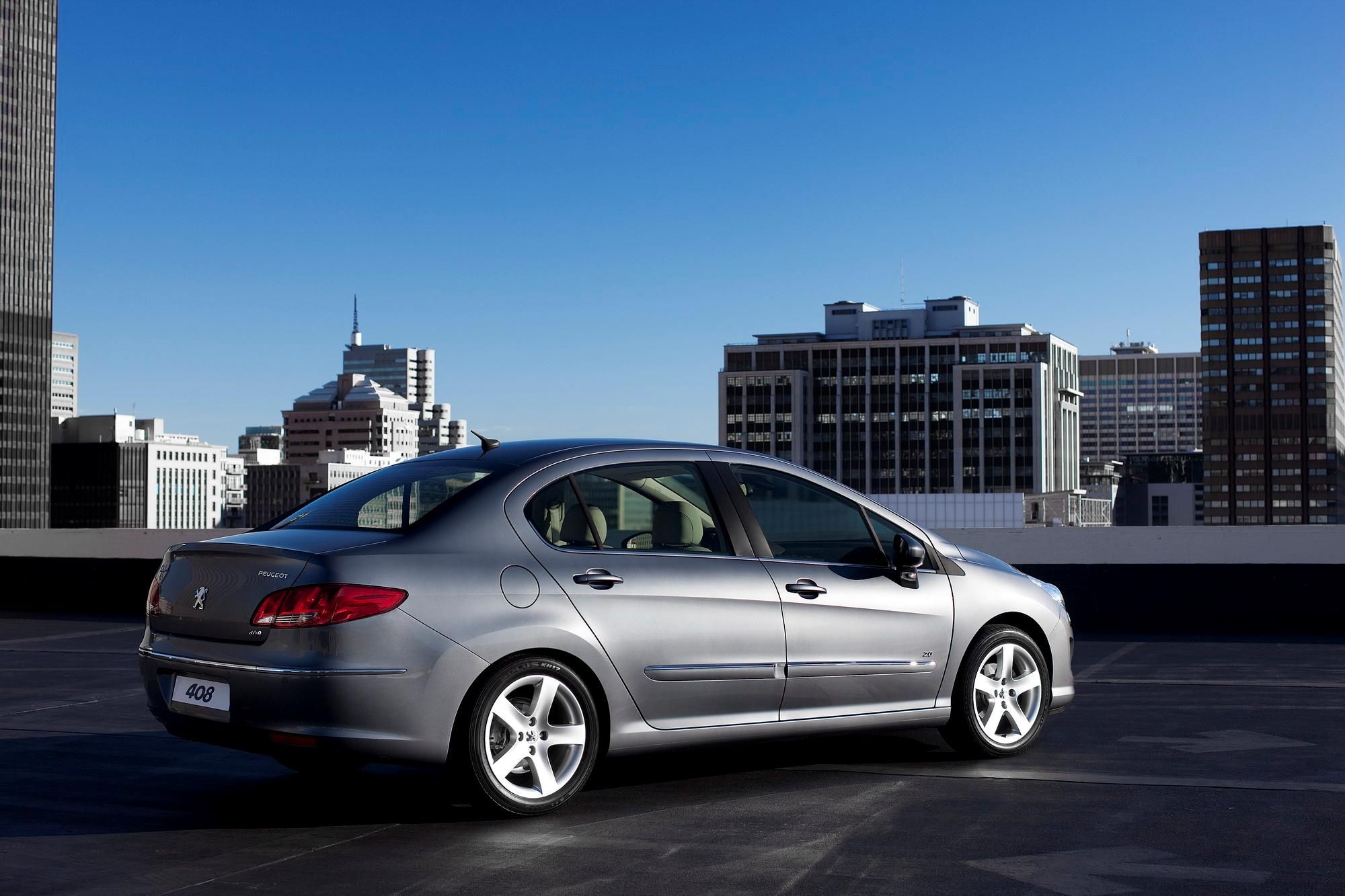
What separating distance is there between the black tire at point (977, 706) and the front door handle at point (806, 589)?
97cm

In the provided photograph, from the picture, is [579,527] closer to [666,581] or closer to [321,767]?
[666,581]

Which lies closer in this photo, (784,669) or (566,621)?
(566,621)

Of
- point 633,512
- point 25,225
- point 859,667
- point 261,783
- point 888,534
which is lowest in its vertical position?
point 261,783

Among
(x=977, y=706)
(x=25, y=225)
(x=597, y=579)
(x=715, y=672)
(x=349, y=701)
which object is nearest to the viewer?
(x=349, y=701)

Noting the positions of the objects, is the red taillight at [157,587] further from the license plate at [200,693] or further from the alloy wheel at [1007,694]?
the alloy wheel at [1007,694]

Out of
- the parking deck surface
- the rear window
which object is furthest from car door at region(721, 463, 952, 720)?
the rear window

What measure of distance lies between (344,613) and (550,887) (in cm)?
131

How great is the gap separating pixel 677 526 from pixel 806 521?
2.73 feet

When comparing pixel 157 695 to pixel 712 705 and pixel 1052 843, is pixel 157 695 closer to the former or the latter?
pixel 712 705

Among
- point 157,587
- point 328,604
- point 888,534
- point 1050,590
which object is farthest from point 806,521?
point 157,587

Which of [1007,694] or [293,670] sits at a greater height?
[293,670]

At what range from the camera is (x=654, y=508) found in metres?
6.17

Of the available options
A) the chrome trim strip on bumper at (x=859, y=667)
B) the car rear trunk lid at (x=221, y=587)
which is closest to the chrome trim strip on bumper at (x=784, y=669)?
the chrome trim strip on bumper at (x=859, y=667)

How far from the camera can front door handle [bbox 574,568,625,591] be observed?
5668mm
